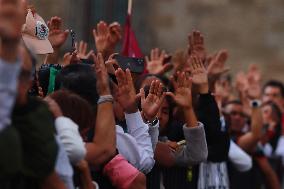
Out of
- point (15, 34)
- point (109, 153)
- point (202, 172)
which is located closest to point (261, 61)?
point (202, 172)

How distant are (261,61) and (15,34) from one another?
47.6 ft

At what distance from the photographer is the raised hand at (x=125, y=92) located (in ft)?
18.2

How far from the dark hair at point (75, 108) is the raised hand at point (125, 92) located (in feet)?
2.64

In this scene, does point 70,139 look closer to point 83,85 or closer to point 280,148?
point 83,85

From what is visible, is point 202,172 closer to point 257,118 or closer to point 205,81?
point 205,81

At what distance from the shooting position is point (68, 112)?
4.67 m

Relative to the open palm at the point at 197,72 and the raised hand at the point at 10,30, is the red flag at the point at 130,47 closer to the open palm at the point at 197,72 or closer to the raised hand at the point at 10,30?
the open palm at the point at 197,72

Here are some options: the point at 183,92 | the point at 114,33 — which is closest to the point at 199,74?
the point at 114,33

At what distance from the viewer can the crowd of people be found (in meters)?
3.91

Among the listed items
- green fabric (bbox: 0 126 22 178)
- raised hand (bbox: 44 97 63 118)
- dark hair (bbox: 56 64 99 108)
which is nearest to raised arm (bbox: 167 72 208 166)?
dark hair (bbox: 56 64 99 108)

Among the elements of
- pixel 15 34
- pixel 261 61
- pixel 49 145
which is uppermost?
pixel 15 34

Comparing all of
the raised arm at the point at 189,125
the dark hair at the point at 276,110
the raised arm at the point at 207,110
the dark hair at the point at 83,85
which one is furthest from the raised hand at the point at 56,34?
the dark hair at the point at 276,110

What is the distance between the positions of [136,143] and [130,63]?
83 cm

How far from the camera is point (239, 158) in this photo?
8.73m
